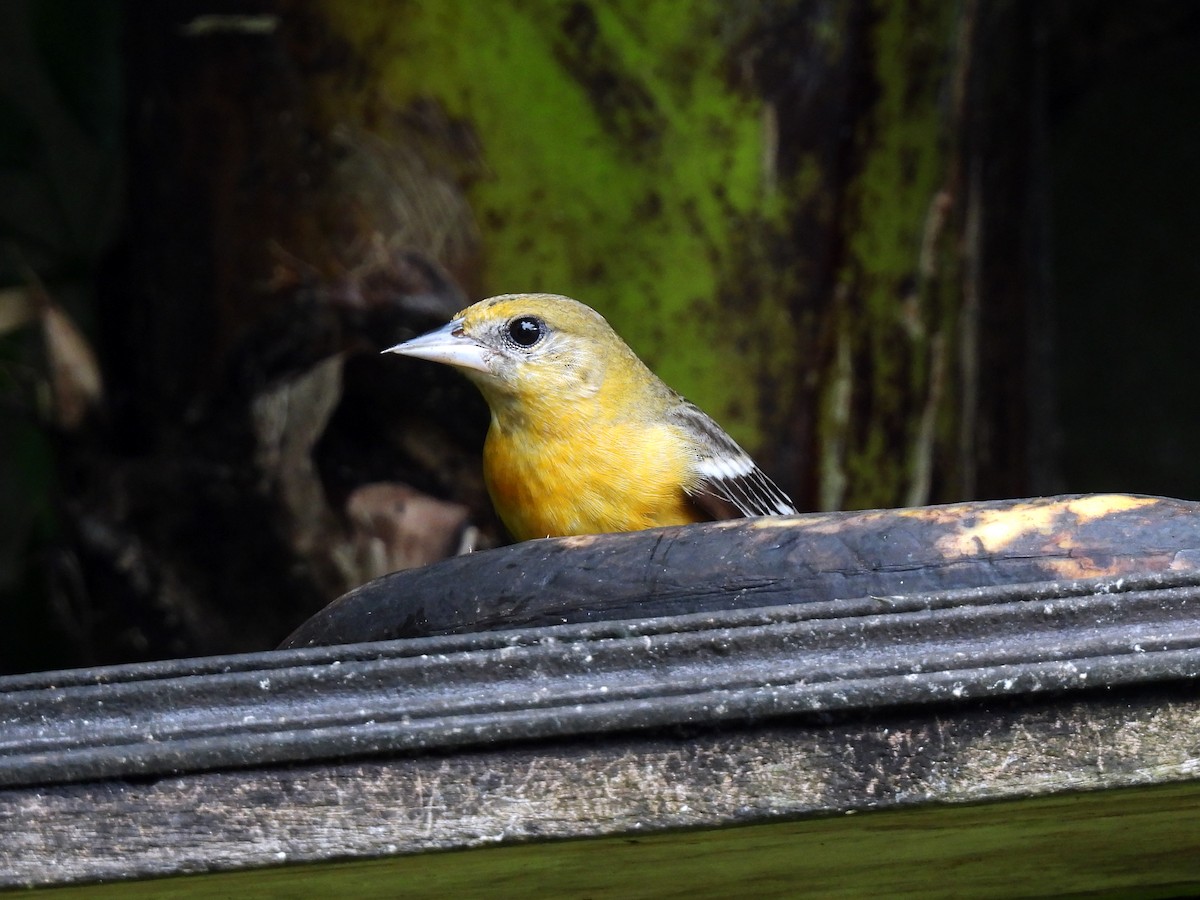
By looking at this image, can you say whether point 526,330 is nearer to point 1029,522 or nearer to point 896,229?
point 896,229

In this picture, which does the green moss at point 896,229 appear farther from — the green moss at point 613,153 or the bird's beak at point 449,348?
the bird's beak at point 449,348

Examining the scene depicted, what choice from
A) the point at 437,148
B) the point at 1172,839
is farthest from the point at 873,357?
the point at 1172,839

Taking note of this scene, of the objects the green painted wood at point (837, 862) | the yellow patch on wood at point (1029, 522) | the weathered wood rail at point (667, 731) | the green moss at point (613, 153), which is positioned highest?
the green moss at point (613, 153)

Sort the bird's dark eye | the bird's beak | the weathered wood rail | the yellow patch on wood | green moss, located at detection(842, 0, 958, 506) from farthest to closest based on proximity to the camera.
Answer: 1. green moss, located at detection(842, 0, 958, 506)
2. the bird's dark eye
3. the bird's beak
4. the yellow patch on wood
5. the weathered wood rail

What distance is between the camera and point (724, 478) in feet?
8.68

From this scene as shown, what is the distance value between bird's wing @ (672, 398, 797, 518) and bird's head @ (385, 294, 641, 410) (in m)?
0.18

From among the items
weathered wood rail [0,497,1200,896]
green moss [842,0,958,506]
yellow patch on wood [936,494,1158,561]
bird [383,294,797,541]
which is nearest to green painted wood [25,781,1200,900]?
weathered wood rail [0,497,1200,896]

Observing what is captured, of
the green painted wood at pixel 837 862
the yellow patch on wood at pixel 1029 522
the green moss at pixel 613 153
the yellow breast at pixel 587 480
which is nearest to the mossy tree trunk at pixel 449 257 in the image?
the green moss at pixel 613 153

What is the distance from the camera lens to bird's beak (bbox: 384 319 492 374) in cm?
250

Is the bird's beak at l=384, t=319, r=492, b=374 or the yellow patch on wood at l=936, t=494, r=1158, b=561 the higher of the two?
the yellow patch on wood at l=936, t=494, r=1158, b=561

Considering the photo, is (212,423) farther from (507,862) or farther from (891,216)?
(507,862)

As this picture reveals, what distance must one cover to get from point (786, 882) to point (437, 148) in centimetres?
165

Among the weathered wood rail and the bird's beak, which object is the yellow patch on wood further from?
the bird's beak

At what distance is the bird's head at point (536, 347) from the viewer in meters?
2.69
